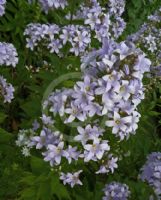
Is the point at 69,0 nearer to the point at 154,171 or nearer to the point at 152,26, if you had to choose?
the point at 152,26

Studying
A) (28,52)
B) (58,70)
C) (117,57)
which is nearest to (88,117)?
(117,57)

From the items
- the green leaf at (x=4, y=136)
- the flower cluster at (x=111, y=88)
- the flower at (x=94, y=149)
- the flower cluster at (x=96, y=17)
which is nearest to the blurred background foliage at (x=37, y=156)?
the green leaf at (x=4, y=136)

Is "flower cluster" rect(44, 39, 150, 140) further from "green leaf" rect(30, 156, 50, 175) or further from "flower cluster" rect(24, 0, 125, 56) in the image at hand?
"flower cluster" rect(24, 0, 125, 56)

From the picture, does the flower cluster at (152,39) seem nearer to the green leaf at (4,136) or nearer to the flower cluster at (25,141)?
the flower cluster at (25,141)

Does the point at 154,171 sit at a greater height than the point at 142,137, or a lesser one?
lesser

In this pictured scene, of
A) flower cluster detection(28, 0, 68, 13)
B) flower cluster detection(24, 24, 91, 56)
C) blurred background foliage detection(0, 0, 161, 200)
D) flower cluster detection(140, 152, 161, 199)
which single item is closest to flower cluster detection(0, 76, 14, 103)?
blurred background foliage detection(0, 0, 161, 200)

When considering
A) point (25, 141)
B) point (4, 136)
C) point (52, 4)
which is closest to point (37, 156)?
point (25, 141)

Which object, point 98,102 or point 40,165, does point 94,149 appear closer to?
point 98,102
